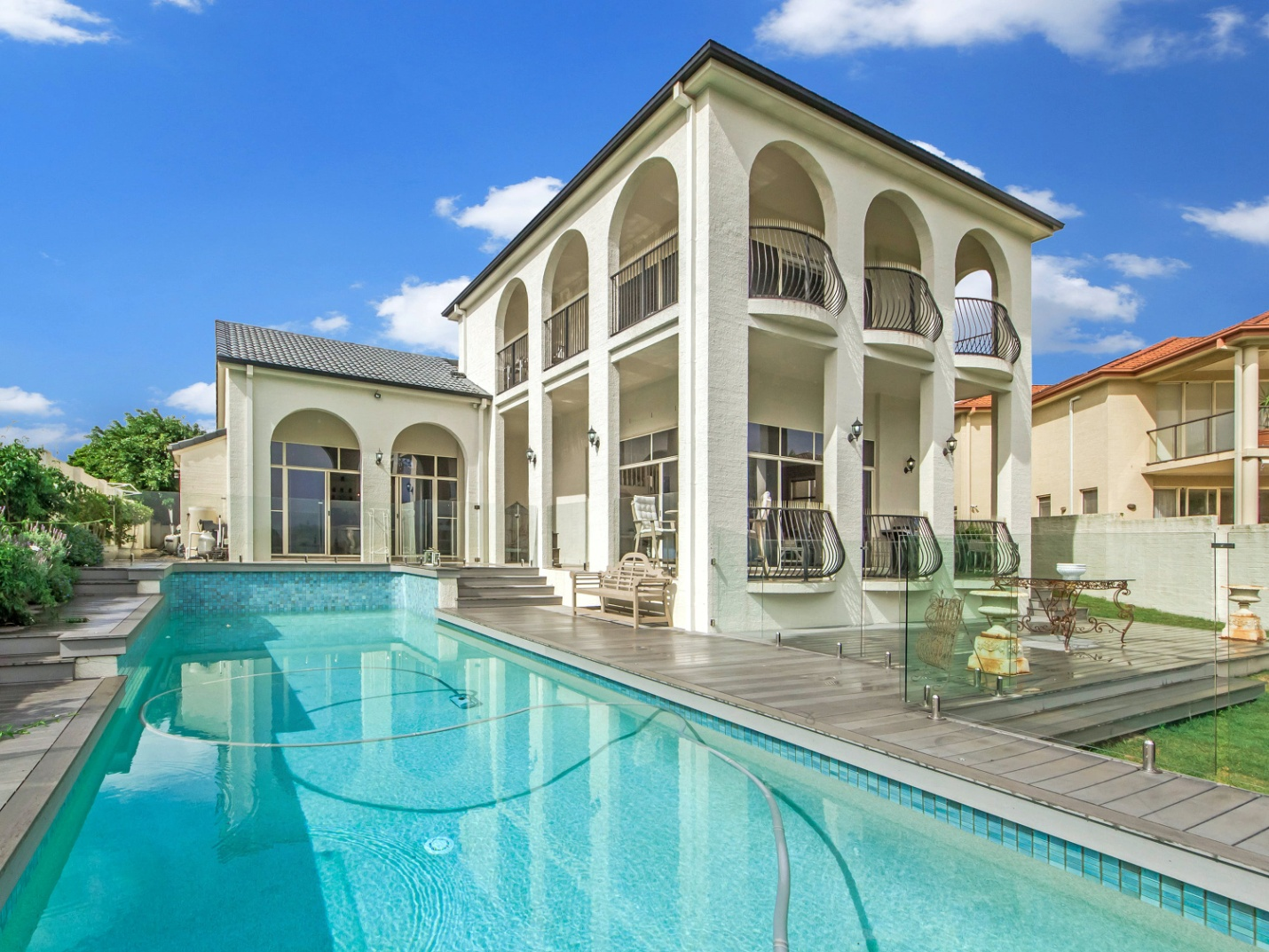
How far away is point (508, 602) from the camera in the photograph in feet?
38.1

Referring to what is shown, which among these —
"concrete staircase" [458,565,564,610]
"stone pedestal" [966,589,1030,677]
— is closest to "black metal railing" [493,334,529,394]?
"concrete staircase" [458,565,564,610]

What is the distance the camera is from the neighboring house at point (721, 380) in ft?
29.1

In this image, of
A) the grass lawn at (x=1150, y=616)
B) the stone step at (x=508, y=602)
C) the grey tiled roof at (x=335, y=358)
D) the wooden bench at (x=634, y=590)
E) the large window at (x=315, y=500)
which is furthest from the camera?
the large window at (x=315, y=500)

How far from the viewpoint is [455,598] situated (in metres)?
11.4

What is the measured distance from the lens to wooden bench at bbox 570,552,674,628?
8.95 m

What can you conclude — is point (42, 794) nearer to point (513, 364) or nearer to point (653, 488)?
point (653, 488)

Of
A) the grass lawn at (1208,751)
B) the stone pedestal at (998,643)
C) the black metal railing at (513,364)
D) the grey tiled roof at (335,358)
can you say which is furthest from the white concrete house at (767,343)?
the grass lawn at (1208,751)

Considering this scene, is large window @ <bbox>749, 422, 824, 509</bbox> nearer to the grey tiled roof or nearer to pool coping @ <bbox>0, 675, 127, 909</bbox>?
the grey tiled roof

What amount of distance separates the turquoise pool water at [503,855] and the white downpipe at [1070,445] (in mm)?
16981

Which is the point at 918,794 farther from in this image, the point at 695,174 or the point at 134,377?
the point at 134,377

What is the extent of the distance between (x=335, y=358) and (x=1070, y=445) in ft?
62.9

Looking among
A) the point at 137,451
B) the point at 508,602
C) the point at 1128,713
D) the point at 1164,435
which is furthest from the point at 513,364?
the point at 137,451

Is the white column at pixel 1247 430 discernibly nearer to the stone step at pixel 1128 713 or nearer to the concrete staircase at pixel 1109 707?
the concrete staircase at pixel 1109 707

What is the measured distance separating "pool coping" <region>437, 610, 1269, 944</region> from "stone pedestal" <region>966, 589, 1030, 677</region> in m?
1.28
